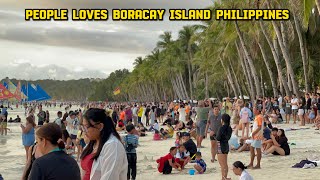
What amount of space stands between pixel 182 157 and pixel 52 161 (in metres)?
9.58

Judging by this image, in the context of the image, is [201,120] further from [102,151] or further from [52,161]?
[52,161]

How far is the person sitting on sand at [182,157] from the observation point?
Answer: 12.7 m

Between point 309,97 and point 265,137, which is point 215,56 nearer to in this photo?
point 309,97

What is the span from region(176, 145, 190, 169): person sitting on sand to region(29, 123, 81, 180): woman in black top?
29.6 feet

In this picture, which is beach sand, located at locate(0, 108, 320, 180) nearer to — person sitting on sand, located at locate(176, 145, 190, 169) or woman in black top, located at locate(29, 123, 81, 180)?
person sitting on sand, located at locate(176, 145, 190, 169)

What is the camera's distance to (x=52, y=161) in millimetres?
3520

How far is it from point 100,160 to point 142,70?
333 ft

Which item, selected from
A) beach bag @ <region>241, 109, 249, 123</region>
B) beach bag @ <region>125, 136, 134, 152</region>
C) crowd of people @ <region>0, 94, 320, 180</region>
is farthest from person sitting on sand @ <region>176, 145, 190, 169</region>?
beach bag @ <region>241, 109, 249, 123</region>

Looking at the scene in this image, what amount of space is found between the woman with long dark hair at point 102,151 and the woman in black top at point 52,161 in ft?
0.46

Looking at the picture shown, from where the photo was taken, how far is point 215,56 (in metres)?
58.8

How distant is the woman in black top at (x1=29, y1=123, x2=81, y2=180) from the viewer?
3.44 metres

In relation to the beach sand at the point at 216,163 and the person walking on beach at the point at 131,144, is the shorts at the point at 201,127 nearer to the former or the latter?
the beach sand at the point at 216,163

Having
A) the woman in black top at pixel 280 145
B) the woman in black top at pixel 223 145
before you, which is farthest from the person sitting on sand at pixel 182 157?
the woman in black top at pixel 280 145

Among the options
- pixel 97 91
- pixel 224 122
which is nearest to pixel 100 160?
pixel 224 122
